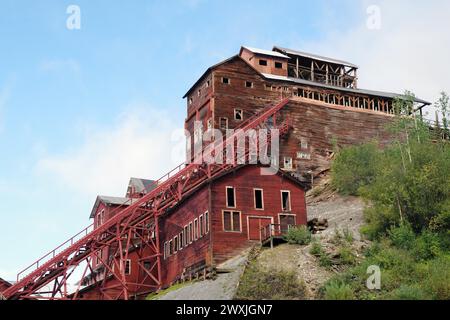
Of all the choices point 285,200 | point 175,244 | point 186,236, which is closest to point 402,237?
point 285,200

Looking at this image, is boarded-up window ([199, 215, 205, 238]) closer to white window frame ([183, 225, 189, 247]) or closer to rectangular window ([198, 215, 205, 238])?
rectangular window ([198, 215, 205, 238])

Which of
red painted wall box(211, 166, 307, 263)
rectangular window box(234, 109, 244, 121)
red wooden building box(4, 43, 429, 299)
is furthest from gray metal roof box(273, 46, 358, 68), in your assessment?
red painted wall box(211, 166, 307, 263)

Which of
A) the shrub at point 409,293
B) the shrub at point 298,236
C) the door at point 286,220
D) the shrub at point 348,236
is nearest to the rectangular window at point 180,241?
the door at point 286,220

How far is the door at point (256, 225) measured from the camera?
48.4 meters

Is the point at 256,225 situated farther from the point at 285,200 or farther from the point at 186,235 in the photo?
the point at 186,235

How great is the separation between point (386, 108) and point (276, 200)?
28867mm

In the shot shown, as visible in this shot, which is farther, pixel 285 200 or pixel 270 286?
pixel 285 200

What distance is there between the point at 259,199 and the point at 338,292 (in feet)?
48.2

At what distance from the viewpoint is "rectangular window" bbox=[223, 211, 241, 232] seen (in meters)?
48.0

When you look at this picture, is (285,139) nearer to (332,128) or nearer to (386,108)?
(332,128)

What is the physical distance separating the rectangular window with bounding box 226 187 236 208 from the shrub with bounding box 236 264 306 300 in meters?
8.67

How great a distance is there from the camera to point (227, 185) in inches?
1934

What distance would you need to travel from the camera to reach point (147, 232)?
183 ft

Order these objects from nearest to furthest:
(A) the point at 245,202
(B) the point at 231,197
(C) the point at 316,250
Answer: (C) the point at 316,250 < (B) the point at 231,197 < (A) the point at 245,202
